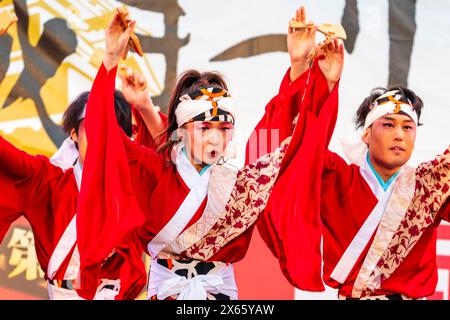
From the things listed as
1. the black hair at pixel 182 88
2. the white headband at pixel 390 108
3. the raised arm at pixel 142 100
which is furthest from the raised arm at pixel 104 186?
the white headband at pixel 390 108

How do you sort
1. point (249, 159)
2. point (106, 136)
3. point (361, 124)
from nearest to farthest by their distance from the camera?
point (106, 136), point (249, 159), point (361, 124)

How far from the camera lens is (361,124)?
15.4 ft

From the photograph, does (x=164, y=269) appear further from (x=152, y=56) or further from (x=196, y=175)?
(x=152, y=56)

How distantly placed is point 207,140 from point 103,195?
53 centimetres

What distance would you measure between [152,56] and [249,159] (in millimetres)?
1058

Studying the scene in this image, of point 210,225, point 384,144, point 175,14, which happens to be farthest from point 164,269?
point 175,14

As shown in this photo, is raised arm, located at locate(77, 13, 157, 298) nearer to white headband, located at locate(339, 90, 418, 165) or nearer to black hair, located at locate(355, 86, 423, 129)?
white headband, located at locate(339, 90, 418, 165)

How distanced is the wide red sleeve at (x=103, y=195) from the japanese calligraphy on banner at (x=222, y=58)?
0.97m

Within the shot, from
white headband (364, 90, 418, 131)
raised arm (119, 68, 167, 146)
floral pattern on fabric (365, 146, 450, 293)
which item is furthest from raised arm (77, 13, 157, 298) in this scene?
white headband (364, 90, 418, 131)

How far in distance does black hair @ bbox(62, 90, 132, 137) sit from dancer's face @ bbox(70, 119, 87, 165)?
0.08 ft

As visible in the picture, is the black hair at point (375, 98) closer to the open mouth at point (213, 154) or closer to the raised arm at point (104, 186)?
the open mouth at point (213, 154)

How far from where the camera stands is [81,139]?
4391mm

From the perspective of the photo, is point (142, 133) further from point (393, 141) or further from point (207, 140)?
point (393, 141)

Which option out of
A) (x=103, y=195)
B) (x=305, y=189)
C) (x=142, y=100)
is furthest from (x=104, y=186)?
(x=305, y=189)
